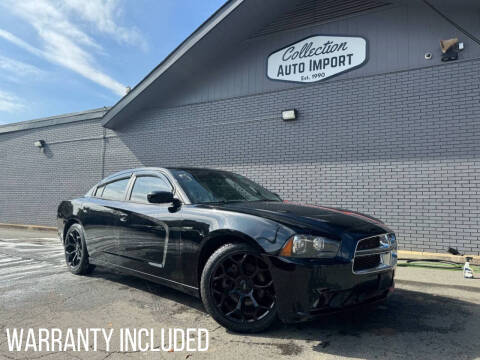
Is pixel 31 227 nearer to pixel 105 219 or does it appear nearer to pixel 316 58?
pixel 105 219

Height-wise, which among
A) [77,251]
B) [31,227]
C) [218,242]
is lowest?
[31,227]

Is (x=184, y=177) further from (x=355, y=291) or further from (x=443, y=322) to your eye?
(x=443, y=322)

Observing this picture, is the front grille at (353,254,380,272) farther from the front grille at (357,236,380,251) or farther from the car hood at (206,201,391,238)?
the car hood at (206,201,391,238)

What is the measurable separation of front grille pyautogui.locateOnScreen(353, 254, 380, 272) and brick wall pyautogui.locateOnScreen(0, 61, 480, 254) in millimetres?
4166

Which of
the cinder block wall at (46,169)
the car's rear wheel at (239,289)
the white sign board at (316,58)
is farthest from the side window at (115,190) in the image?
the cinder block wall at (46,169)

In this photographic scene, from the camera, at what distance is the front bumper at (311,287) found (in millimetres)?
2477

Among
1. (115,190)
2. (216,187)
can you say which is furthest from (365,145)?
(115,190)

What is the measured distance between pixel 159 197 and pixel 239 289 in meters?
1.18

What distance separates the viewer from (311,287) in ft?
8.11

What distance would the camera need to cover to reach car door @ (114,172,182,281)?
3.32 meters

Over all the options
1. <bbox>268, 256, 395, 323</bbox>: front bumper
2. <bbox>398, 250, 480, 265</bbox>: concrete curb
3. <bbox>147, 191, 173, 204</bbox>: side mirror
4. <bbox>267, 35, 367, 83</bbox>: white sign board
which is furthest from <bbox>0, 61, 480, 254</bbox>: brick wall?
<bbox>147, 191, 173, 204</bbox>: side mirror

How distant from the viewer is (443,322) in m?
3.06

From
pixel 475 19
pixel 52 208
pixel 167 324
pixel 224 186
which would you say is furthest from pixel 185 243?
pixel 52 208

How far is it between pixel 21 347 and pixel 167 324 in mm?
1071
